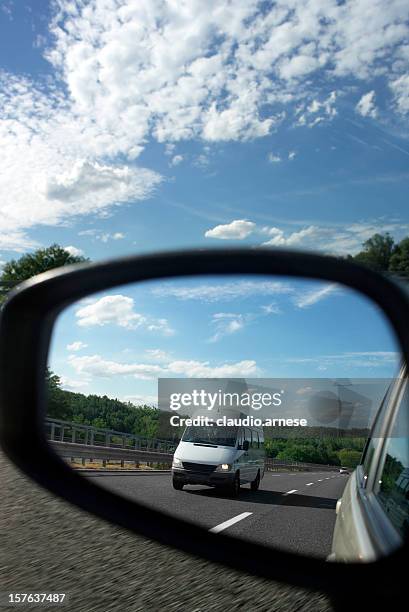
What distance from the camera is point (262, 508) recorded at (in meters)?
10.0

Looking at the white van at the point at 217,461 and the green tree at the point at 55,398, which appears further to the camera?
the white van at the point at 217,461

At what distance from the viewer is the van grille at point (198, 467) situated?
372 inches

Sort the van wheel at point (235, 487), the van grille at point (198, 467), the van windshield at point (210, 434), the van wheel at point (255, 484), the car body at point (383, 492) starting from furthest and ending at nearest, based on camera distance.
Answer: the van wheel at point (255, 484) < the van wheel at point (235, 487) < the van grille at point (198, 467) < the van windshield at point (210, 434) < the car body at point (383, 492)

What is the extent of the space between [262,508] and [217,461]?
44.4 inches

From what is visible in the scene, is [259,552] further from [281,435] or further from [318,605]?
[318,605]

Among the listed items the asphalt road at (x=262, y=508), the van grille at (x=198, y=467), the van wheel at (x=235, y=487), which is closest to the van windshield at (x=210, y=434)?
the asphalt road at (x=262, y=508)

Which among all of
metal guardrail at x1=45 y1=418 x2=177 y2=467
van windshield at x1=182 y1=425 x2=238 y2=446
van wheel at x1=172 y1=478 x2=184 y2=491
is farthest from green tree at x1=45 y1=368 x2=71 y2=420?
van wheel at x1=172 y1=478 x2=184 y2=491

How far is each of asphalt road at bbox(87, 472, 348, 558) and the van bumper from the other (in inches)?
7.2

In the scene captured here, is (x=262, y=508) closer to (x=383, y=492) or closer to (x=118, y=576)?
(x=118, y=576)

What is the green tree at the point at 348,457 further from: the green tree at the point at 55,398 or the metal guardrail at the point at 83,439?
the green tree at the point at 55,398

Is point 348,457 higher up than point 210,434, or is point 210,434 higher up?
point 210,434

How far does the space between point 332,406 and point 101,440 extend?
178cm

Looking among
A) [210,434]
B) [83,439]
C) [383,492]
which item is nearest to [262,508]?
[210,434]

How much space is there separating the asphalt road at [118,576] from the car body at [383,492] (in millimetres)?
943
